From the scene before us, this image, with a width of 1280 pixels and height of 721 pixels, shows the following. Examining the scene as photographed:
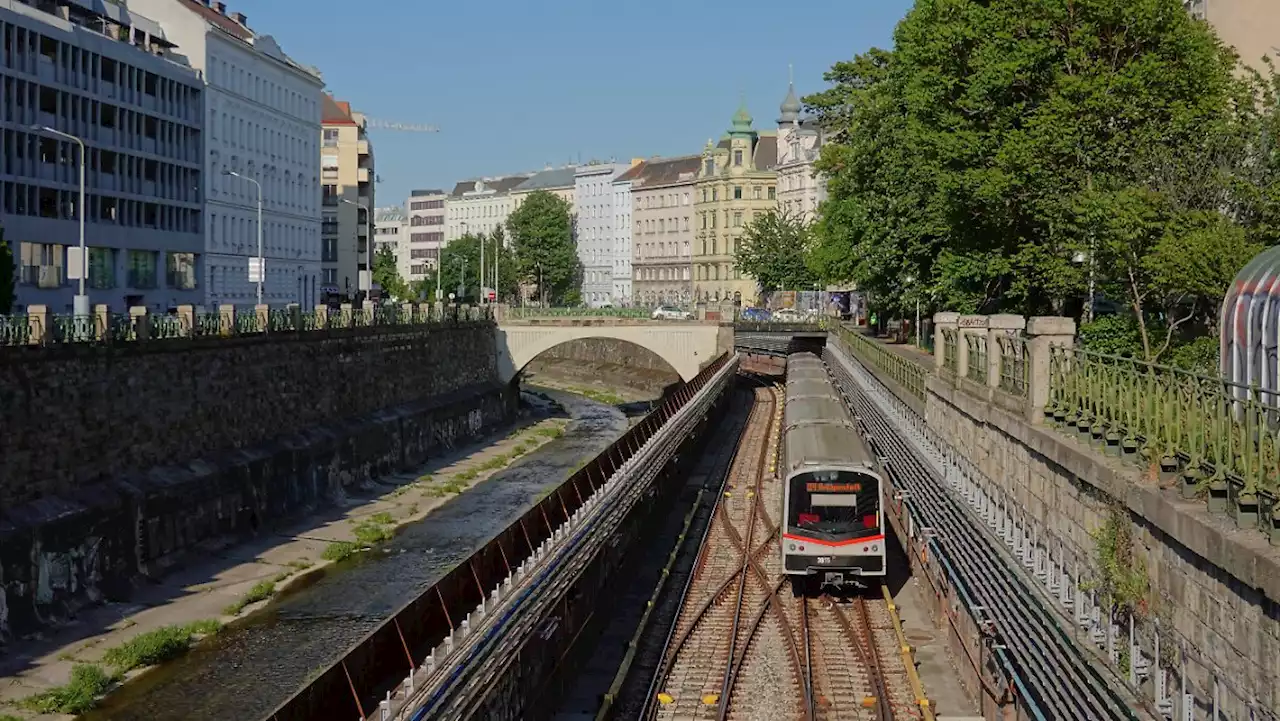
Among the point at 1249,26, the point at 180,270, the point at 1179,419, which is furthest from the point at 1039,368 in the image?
the point at 180,270

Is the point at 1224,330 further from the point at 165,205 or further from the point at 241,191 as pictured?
the point at 241,191

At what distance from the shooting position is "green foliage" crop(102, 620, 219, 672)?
3406 cm

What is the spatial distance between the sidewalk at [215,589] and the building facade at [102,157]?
692 inches

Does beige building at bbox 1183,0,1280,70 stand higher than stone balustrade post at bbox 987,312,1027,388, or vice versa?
beige building at bbox 1183,0,1280,70

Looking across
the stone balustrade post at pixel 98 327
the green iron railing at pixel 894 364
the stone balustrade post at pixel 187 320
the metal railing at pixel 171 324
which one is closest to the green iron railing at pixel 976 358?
the green iron railing at pixel 894 364

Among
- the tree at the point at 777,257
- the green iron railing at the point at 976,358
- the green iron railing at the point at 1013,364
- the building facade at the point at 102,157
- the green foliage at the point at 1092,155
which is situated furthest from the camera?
the tree at the point at 777,257

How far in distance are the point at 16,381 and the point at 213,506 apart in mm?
9227

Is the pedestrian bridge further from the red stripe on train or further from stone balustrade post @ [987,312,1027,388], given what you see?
stone balustrade post @ [987,312,1027,388]

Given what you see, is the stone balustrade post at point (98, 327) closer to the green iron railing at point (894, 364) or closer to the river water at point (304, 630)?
the river water at point (304, 630)

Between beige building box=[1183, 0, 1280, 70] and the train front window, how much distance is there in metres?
25.2

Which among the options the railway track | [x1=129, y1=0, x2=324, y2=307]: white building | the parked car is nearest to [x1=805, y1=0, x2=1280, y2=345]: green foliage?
the railway track

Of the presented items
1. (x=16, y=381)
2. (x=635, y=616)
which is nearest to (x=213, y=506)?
(x=16, y=381)

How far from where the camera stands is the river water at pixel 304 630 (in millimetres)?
31656

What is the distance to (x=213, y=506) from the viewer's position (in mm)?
48531
